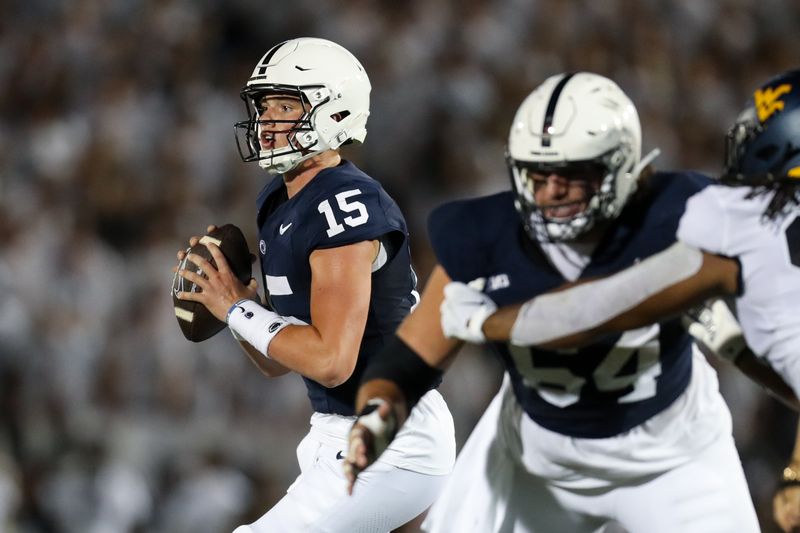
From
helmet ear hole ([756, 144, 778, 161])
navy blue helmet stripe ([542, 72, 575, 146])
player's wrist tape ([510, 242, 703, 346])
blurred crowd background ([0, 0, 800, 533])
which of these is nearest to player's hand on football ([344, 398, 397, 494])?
player's wrist tape ([510, 242, 703, 346])

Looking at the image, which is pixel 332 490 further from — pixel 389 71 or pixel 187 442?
pixel 389 71

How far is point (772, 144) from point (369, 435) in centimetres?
93

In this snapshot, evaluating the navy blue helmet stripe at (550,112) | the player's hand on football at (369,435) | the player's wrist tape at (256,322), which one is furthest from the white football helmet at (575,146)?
the player's wrist tape at (256,322)

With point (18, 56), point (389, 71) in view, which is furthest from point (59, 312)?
point (389, 71)

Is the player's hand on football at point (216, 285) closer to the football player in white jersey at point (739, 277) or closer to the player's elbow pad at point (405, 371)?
the player's elbow pad at point (405, 371)

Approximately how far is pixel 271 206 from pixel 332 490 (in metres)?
0.76

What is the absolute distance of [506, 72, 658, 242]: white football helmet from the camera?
2244 millimetres

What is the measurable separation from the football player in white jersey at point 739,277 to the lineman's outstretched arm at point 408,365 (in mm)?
146

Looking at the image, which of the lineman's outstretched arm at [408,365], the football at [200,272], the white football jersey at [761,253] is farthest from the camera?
the football at [200,272]

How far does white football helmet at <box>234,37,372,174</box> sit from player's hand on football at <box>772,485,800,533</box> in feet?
4.73

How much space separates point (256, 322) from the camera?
2.84 metres

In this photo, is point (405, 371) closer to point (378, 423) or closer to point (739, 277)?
point (378, 423)

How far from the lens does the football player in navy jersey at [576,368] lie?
7.45ft

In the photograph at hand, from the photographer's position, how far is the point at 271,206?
310cm
